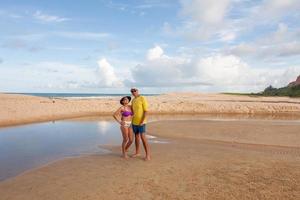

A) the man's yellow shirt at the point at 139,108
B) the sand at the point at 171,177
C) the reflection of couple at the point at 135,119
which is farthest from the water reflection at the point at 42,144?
the man's yellow shirt at the point at 139,108

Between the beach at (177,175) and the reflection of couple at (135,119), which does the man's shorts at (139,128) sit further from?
the beach at (177,175)

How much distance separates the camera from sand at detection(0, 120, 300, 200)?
295 inches

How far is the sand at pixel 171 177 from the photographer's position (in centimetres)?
749

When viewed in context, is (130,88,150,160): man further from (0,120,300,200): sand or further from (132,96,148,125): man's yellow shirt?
(0,120,300,200): sand

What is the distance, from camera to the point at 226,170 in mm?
9336

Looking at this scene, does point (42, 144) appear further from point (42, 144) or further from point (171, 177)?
point (171, 177)

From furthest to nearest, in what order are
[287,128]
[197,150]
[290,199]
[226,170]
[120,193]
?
1. [287,128]
2. [197,150]
3. [226,170]
4. [120,193]
5. [290,199]

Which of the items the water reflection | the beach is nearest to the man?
the beach

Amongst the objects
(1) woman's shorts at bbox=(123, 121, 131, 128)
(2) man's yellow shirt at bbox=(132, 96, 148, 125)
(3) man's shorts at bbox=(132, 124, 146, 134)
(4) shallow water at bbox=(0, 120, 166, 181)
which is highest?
(2) man's yellow shirt at bbox=(132, 96, 148, 125)

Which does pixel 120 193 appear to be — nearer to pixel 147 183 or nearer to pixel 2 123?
pixel 147 183

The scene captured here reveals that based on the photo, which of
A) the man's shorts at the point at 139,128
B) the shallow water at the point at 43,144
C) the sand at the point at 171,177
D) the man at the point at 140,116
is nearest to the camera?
the sand at the point at 171,177

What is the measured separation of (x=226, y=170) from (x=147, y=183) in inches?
93.1

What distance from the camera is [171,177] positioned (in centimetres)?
868

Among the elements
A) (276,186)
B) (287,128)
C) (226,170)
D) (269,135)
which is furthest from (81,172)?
(287,128)
